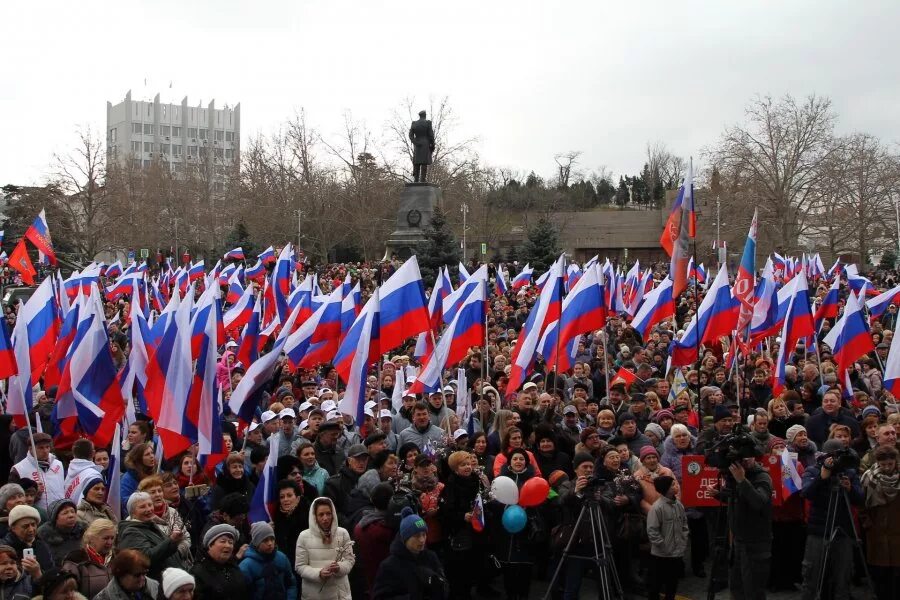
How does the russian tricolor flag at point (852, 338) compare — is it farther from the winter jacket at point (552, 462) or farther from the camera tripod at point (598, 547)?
the camera tripod at point (598, 547)

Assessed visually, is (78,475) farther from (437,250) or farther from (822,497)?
(437,250)

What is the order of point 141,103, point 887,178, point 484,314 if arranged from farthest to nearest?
point 141,103 → point 887,178 → point 484,314

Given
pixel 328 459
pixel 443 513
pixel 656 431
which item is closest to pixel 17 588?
pixel 443 513

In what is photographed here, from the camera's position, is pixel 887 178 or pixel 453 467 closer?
pixel 453 467

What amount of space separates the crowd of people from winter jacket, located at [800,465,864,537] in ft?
0.04

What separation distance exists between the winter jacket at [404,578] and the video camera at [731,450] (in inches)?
76.6

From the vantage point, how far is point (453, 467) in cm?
771

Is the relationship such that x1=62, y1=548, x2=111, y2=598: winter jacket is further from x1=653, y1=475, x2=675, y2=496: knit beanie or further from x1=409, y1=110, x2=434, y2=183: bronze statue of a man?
x1=409, y1=110, x2=434, y2=183: bronze statue of a man

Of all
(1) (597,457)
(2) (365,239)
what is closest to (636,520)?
(1) (597,457)

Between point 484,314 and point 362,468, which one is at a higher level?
point 484,314

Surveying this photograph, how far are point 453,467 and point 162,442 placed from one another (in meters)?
2.43

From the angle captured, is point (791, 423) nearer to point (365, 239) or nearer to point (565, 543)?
point (565, 543)

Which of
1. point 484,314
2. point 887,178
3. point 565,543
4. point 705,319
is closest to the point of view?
point 565,543

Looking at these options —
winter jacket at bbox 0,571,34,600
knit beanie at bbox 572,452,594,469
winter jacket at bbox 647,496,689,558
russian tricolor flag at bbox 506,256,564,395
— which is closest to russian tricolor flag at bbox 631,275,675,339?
russian tricolor flag at bbox 506,256,564,395
